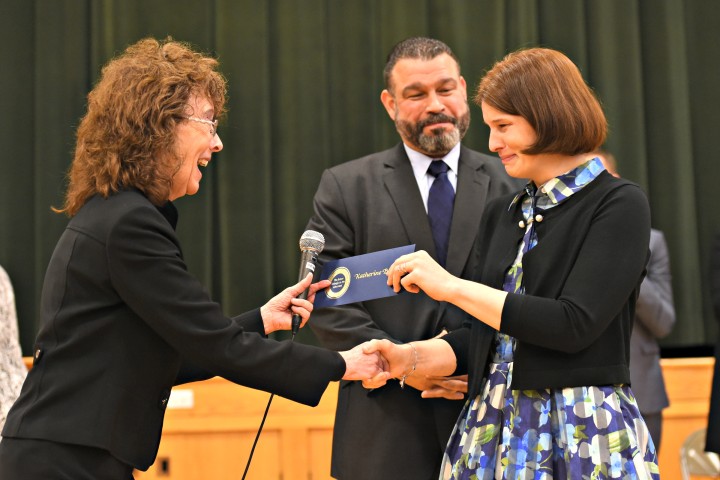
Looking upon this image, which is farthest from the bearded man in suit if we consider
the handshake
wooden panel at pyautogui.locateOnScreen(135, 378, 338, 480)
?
wooden panel at pyautogui.locateOnScreen(135, 378, 338, 480)

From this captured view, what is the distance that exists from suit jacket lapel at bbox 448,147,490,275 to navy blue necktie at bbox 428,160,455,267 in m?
0.03

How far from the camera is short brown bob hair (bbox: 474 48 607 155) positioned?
2012 mm

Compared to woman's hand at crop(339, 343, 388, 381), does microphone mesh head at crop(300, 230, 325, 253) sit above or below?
above

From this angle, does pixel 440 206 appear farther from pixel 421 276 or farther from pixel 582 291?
pixel 582 291

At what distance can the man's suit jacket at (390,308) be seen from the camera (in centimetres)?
266

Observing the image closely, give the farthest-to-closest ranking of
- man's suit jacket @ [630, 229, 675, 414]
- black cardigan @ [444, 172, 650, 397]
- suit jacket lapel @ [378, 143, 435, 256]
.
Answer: man's suit jacket @ [630, 229, 675, 414], suit jacket lapel @ [378, 143, 435, 256], black cardigan @ [444, 172, 650, 397]

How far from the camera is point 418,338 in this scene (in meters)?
2.69

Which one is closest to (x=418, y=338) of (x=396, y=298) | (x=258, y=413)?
(x=396, y=298)

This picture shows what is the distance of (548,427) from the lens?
76.0 inches

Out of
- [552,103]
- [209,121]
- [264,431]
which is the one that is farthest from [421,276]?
[264,431]

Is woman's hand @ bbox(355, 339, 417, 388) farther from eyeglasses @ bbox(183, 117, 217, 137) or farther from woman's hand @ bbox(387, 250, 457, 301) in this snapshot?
eyeglasses @ bbox(183, 117, 217, 137)

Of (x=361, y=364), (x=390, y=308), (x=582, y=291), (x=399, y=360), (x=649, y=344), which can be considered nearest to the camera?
(x=582, y=291)

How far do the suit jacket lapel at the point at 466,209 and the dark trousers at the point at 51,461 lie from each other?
127cm

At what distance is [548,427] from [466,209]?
104 centimetres
